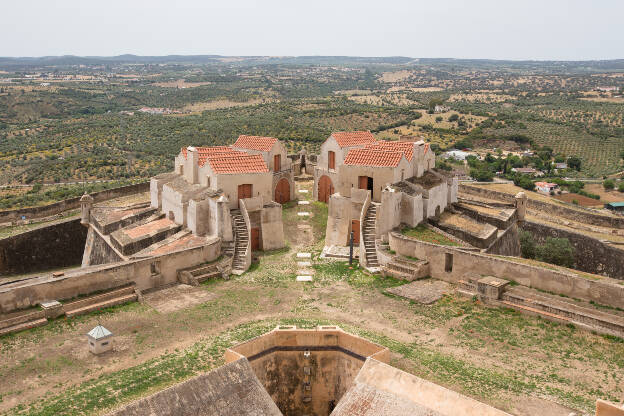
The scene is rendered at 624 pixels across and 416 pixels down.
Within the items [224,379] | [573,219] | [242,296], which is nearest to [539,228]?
[573,219]

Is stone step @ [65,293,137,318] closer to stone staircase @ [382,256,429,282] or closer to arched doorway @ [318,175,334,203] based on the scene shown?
stone staircase @ [382,256,429,282]

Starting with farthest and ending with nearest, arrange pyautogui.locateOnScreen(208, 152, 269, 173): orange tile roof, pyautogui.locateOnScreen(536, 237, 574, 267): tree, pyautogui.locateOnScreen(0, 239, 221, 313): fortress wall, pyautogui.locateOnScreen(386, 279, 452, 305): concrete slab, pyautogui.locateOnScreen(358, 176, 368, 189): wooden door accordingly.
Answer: pyautogui.locateOnScreen(536, 237, 574, 267): tree → pyautogui.locateOnScreen(358, 176, 368, 189): wooden door → pyautogui.locateOnScreen(208, 152, 269, 173): orange tile roof → pyautogui.locateOnScreen(386, 279, 452, 305): concrete slab → pyautogui.locateOnScreen(0, 239, 221, 313): fortress wall

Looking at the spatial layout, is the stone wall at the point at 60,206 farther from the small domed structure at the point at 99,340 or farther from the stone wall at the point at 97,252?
the small domed structure at the point at 99,340

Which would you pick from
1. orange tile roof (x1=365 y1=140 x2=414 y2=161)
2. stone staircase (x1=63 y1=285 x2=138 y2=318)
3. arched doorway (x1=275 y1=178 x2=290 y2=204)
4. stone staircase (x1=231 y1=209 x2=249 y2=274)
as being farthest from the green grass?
stone staircase (x1=63 y1=285 x2=138 y2=318)

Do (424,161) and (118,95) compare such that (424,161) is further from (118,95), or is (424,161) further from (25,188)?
(118,95)

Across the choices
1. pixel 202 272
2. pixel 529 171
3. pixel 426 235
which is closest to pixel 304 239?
pixel 426 235

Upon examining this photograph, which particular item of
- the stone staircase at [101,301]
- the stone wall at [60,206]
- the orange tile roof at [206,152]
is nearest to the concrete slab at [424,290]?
the stone staircase at [101,301]
